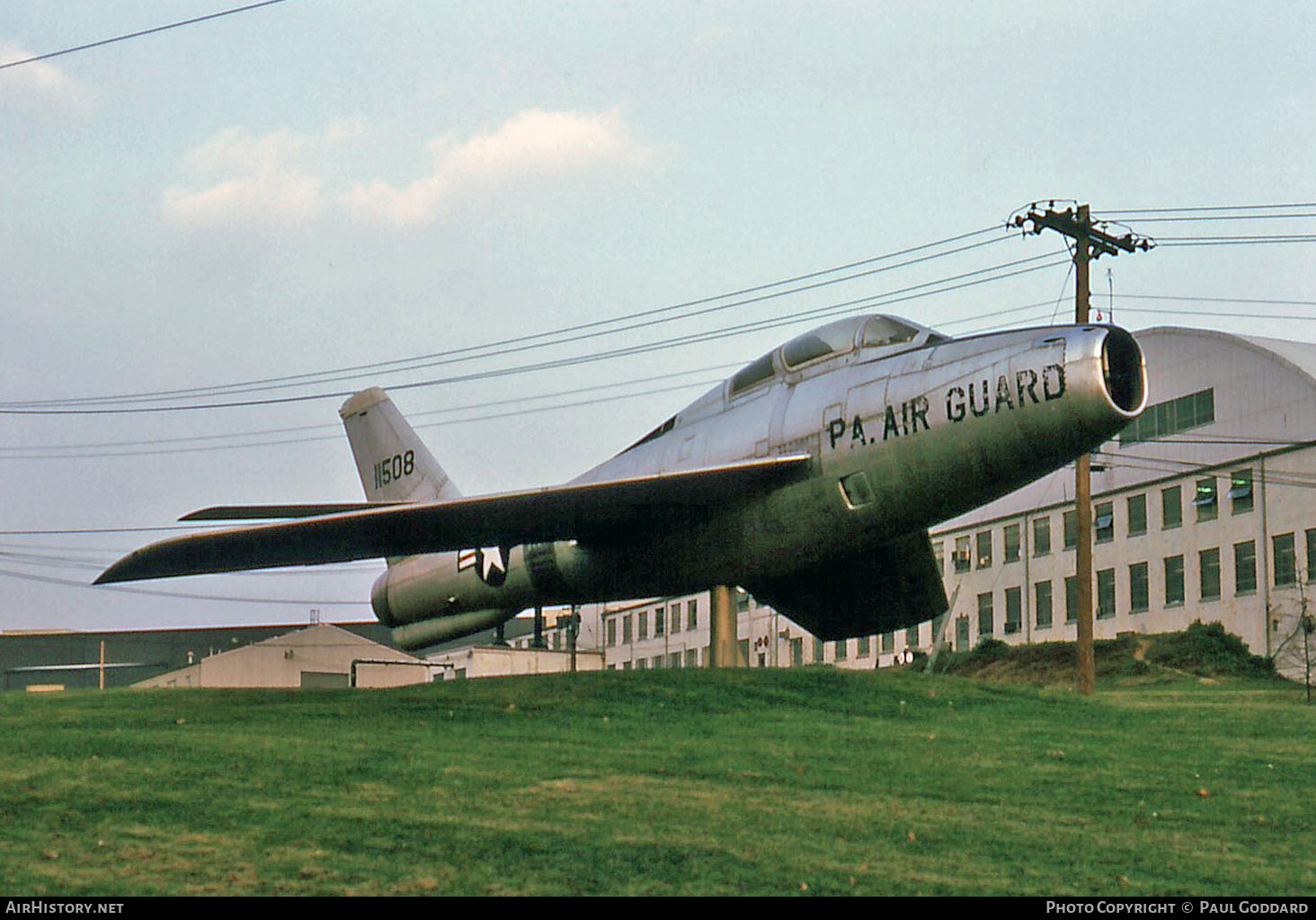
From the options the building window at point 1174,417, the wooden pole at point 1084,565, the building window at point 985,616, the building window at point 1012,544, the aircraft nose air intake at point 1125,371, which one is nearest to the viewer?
the aircraft nose air intake at point 1125,371

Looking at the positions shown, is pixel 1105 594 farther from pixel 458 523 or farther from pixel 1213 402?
pixel 458 523

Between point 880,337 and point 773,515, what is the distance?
2.54m

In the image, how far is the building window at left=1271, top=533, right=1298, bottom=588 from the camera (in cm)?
5209

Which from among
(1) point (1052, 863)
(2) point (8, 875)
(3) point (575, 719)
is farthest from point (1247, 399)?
(2) point (8, 875)

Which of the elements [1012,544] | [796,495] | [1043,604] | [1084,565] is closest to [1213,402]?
[1043,604]

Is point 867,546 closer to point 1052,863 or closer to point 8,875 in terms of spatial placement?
point 1052,863

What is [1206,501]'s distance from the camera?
55688 mm

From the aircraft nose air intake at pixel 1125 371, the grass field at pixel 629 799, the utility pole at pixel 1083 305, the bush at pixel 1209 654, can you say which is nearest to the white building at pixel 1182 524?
the bush at pixel 1209 654

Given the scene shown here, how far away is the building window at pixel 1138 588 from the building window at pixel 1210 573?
299 cm

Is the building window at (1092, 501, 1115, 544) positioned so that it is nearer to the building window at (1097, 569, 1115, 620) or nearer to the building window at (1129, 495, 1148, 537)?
the building window at (1129, 495, 1148, 537)

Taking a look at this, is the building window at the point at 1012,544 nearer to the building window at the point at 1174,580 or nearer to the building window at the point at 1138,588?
the building window at the point at 1138,588

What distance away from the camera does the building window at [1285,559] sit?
171ft

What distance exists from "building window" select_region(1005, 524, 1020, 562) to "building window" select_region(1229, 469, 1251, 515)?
12.0 metres

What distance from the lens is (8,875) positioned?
342 inches
